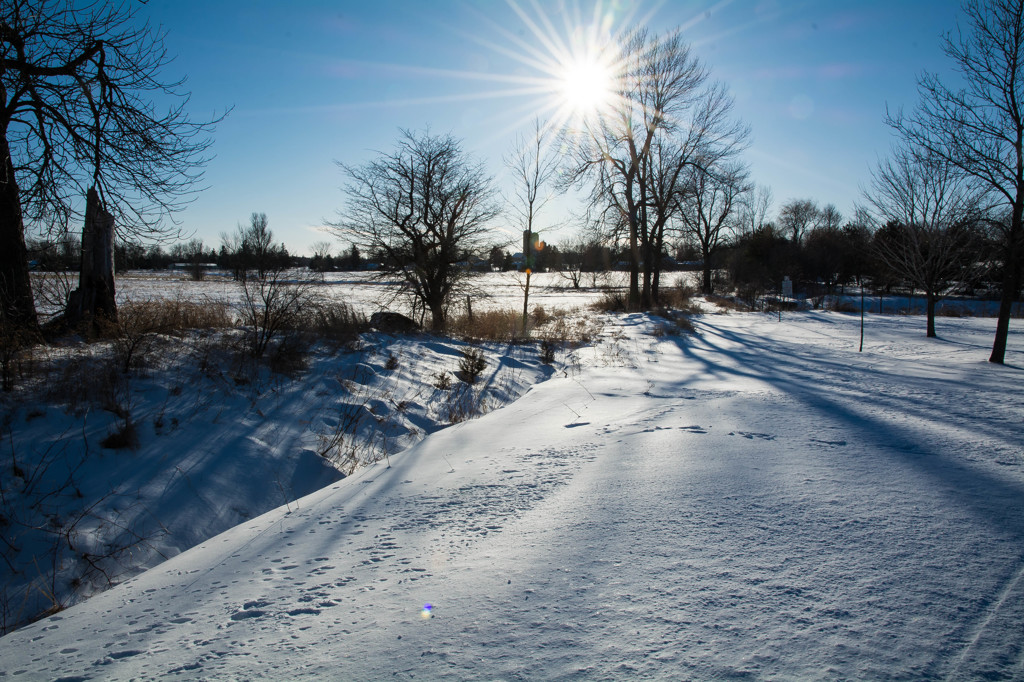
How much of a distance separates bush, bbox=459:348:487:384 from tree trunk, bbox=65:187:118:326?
16.0ft

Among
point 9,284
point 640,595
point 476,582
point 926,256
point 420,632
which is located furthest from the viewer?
point 926,256

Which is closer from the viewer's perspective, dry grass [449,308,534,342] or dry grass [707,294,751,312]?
dry grass [449,308,534,342]

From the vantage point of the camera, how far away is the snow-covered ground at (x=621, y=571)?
160 cm

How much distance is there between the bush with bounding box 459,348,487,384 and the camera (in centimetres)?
797

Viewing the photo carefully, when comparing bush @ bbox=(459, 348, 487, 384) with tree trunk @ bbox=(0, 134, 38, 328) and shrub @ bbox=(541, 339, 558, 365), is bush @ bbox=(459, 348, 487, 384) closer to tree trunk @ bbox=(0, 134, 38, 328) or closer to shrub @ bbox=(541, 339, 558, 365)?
shrub @ bbox=(541, 339, 558, 365)

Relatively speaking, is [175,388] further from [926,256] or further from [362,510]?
[926,256]

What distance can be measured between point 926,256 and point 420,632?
15838 mm

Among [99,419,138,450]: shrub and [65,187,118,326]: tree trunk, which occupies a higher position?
[65,187,118,326]: tree trunk

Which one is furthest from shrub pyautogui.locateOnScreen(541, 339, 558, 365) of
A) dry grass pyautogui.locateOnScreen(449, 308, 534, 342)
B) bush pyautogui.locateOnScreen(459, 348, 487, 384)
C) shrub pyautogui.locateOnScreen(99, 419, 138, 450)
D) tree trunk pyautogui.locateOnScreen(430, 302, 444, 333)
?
shrub pyautogui.locateOnScreen(99, 419, 138, 450)

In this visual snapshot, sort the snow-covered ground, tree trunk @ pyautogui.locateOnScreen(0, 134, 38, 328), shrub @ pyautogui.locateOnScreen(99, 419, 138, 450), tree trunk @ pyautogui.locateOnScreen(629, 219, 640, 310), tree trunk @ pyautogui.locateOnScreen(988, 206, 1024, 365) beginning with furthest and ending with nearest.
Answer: tree trunk @ pyautogui.locateOnScreen(629, 219, 640, 310), tree trunk @ pyautogui.locateOnScreen(988, 206, 1024, 365), tree trunk @ pyautogui.locateOnScreen(0, 134, 38, 328), shrub @ pyautogui.locateOnScreen(99, 419, 138, 450), the snow-covered ground

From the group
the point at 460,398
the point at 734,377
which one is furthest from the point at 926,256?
the point at 460,398

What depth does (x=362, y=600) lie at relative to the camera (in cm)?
200

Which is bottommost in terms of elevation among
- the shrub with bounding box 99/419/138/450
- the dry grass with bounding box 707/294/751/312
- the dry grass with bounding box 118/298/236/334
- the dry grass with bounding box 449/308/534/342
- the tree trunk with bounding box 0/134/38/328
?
the shrub with bounding box 99/419/138/450

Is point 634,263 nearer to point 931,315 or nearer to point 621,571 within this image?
point 931,315
